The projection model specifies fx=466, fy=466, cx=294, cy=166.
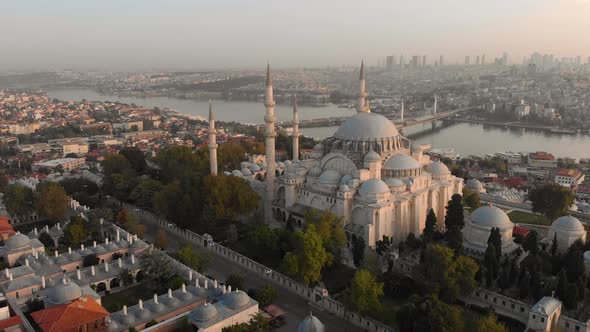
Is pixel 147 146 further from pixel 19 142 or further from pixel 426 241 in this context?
pixel 426 241

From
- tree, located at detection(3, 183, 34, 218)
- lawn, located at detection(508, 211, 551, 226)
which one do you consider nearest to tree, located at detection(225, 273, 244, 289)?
tree, located at detection(3, 183, 34, 218)

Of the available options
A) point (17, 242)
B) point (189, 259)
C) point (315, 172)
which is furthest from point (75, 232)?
point (315, 172)

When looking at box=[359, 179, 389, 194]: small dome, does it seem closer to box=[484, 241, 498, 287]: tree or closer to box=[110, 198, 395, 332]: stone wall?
box=[484, 241, 498, 287]: tree

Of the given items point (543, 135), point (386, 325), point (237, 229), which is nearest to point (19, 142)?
point (237, 229)

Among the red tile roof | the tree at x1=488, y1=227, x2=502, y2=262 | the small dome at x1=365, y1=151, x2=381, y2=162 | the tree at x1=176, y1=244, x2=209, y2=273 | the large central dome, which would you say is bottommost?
the tree at x1=176, y1=244, x2=209, y2=273

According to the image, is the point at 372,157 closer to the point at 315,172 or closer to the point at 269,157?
the point at 315,172
